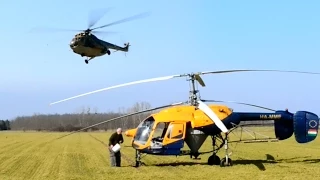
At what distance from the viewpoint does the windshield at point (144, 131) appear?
20.4 metres

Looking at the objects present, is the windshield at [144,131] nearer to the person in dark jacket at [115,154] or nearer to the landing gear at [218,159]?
the person in dark jacket at [115,154]

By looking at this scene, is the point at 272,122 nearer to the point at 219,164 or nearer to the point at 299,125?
the point at 299,125

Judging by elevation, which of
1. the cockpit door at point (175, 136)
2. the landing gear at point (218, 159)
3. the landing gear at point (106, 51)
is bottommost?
the landing gear at point (218, 159)

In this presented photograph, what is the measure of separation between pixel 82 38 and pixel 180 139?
574 inches

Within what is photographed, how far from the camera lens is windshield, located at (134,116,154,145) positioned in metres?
20.4

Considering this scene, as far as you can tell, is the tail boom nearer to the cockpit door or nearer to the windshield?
the cockpit door

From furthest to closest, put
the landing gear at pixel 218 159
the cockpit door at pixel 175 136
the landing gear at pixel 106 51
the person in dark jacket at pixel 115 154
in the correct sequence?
the landing gear at pixel 106 51
the person in dark jacket at pixel 115 154
the cockpit door at pixel 175 136
the landing gear at pixel 218 159

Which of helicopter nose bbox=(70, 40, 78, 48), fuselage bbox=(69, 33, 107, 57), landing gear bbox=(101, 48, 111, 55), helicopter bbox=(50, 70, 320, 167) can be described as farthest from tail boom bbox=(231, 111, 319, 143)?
landing gear bbox=(101, 48, 111, 55)

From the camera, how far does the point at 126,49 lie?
40.3m

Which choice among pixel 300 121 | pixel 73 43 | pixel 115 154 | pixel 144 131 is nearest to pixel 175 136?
pixel 144 131

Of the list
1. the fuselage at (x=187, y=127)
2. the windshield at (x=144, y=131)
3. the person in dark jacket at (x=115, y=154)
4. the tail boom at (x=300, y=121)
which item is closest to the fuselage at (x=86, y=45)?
the fuselage at (x=187, y=127)

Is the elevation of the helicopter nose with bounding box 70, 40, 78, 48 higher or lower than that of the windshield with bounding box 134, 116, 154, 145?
higher

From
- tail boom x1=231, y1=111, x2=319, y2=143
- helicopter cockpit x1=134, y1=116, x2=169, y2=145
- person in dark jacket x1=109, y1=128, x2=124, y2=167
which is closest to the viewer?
helicopter cockpit x1=134, y1=116, x2=169, y2=145

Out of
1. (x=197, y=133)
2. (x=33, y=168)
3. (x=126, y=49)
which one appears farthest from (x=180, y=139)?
(x=126, y=49)
